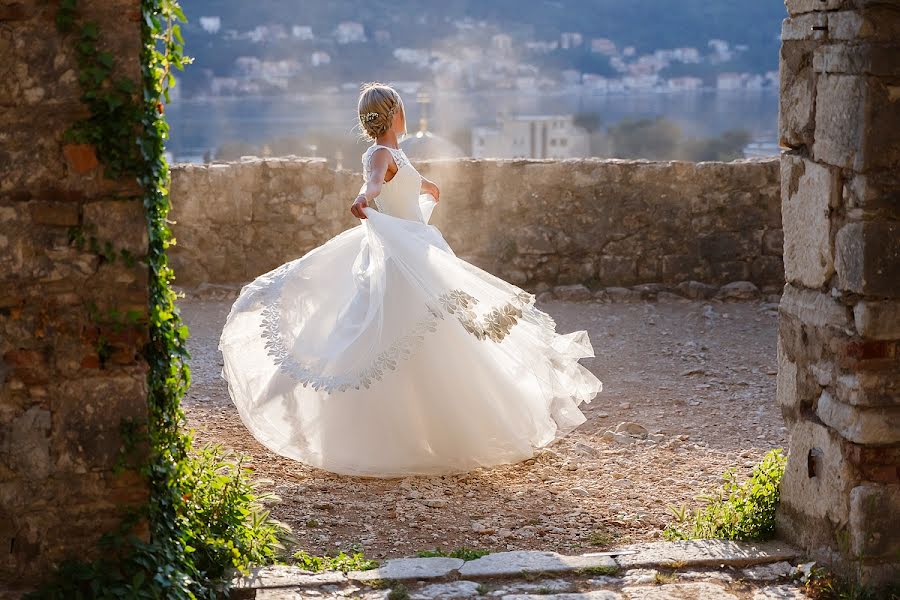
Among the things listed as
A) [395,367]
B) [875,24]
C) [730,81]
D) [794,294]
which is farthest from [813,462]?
[730,81]

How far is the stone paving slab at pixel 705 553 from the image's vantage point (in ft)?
12.4

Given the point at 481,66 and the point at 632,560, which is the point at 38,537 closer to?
the point at 632,560

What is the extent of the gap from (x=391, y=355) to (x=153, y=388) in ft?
5.00

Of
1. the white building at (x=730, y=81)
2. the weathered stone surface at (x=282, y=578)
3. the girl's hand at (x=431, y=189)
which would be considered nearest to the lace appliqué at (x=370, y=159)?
the girl's hand at (x=431, y=189)

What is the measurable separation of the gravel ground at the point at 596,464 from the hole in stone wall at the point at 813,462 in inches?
30.5

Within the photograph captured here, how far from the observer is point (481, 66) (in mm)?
29578

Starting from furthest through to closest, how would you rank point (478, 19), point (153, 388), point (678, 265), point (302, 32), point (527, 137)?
point (478, 19) < point (302, 32) < point (527, 137) < point (678, 265) < point (153, 388)

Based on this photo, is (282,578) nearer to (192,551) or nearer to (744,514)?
(192,551)

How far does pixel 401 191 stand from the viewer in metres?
5.35

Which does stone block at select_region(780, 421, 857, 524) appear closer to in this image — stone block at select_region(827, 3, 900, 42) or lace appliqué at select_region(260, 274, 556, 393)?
stone block at select_region(827, 3, 900, 42)

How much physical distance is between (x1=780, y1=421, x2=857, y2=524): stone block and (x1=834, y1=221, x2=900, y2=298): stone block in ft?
1.82

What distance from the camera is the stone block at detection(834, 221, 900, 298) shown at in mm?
3484

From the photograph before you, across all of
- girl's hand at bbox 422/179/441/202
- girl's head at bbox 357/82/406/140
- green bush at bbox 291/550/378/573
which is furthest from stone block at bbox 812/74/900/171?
girl's hand at bbox 422/179/441/202

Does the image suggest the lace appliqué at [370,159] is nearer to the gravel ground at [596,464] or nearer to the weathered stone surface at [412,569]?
the gravel ground at [596,464]
